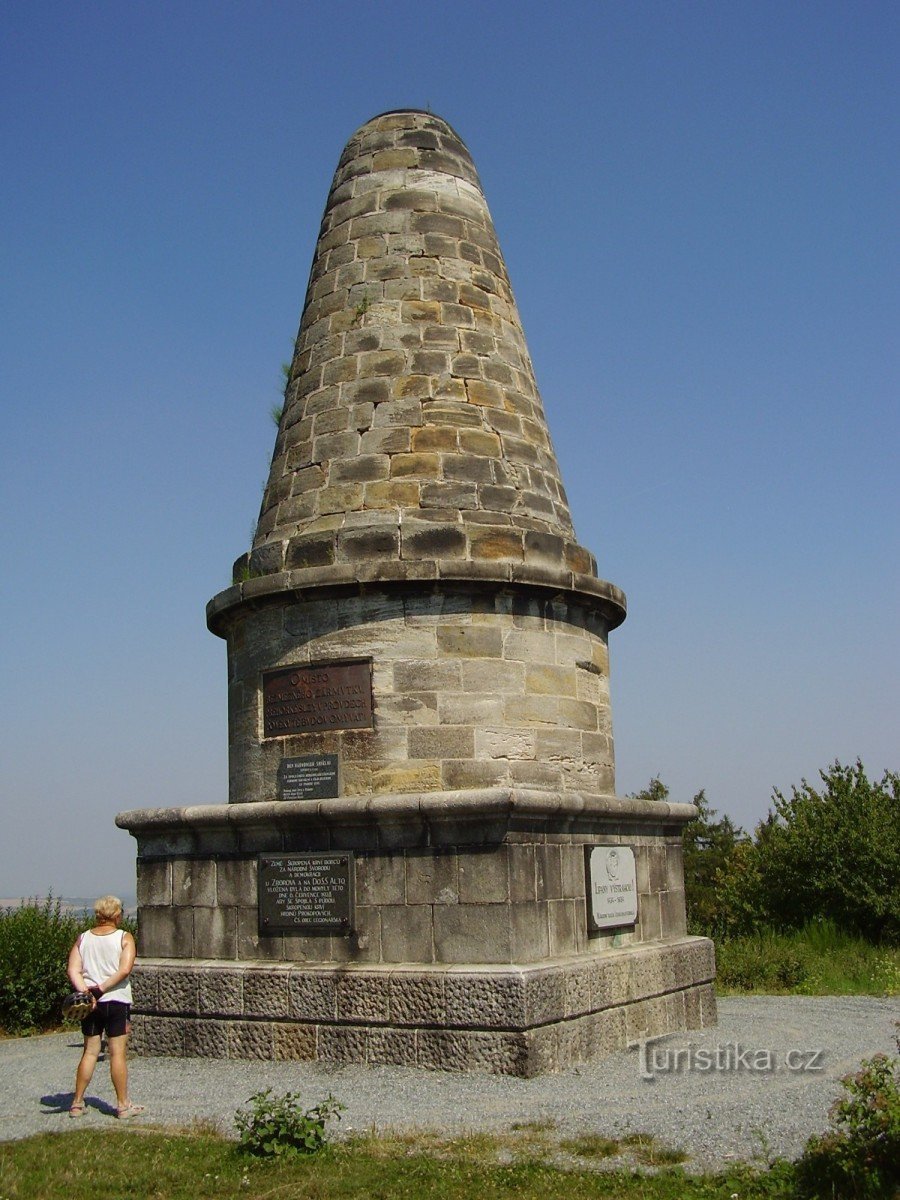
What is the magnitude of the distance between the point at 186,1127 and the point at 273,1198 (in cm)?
148

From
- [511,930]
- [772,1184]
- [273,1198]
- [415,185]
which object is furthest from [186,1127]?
[415,185]

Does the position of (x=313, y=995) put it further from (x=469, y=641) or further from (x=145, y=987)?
(x=469, y=641)

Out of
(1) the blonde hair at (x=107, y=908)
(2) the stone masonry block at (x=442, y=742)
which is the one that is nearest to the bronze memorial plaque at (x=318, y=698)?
(2) the stone masonry block at (x=442, y=742)

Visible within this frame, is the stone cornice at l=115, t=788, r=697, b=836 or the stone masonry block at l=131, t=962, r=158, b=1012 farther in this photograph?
the stone masonry block at l=131, t=962, r=158, b=1012

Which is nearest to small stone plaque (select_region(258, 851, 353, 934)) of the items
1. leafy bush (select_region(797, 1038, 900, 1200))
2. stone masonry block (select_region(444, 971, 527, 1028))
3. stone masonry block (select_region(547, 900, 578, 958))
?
stone masonry block (select_region(444, 971, 527, 1028))

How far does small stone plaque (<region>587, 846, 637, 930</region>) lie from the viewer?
8680 mm

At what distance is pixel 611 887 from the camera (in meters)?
8.95

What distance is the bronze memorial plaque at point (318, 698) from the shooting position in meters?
8.95

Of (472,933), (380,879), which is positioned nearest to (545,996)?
(472,933)

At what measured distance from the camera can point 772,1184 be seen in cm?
484

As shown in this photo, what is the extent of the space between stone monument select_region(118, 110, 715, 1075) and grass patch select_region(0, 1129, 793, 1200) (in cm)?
199

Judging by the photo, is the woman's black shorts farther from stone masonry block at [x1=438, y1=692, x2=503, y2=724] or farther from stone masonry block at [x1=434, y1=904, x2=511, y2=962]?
stone masonry block at [x1=438, y1=692, x2=503, y2=724]

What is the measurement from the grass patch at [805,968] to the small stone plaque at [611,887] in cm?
432

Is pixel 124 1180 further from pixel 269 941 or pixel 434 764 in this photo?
pixel 434 764
